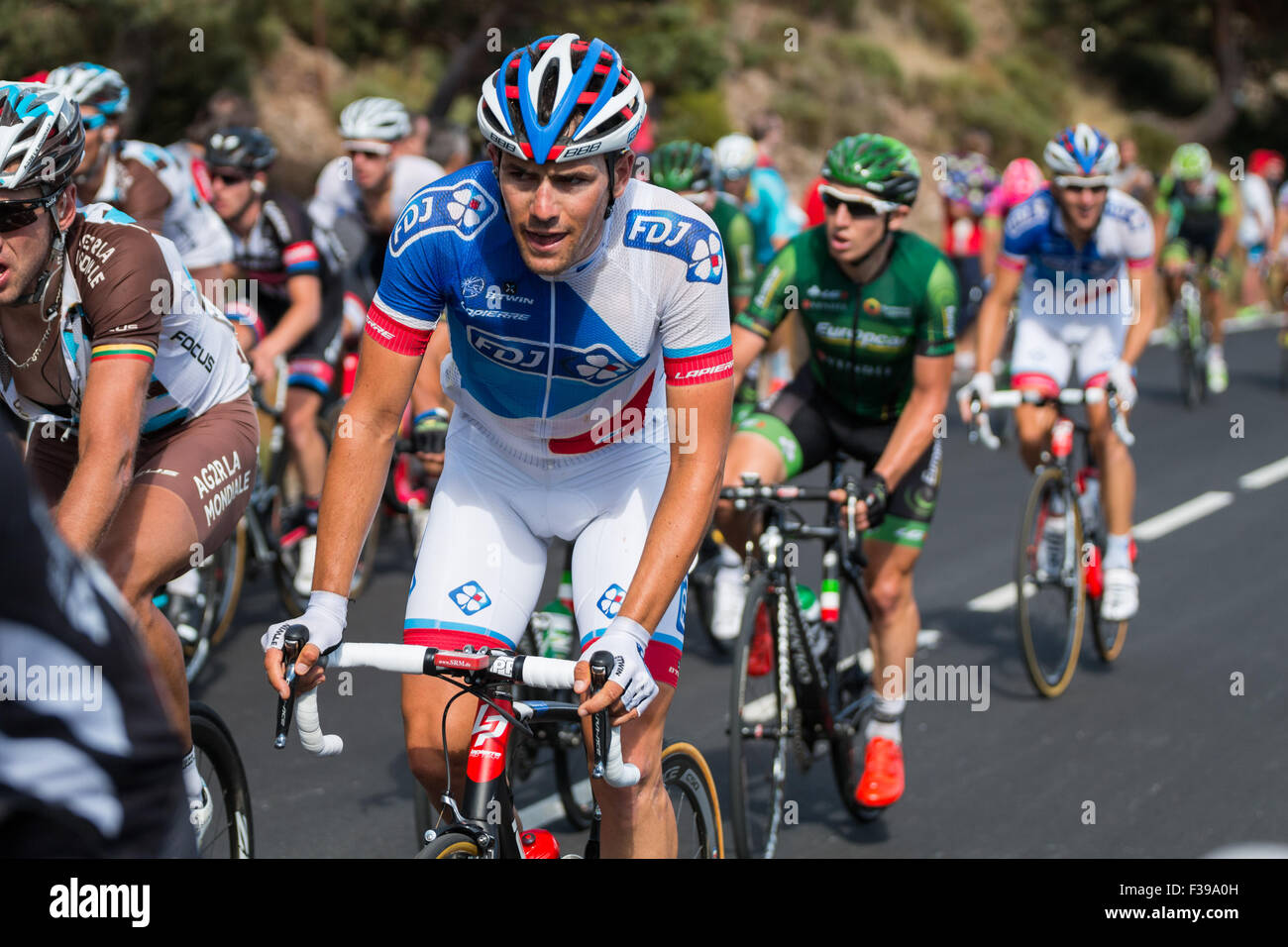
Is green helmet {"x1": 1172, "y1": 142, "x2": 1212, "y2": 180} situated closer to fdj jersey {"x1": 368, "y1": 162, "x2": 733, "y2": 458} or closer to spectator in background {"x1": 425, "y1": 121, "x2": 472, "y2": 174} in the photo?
spectator in background {"x1": 425, "y1": 121, "x2": 472, "y2": 174}

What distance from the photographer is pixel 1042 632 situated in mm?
7340

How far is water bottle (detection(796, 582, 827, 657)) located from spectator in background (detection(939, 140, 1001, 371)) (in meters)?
9.63

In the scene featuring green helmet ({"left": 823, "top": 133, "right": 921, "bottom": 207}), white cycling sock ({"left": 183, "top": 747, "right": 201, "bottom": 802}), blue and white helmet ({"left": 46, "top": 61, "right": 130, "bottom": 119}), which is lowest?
white cycling sock ({"left": 183, "top": 747, "right": 201, "bottom": 802})

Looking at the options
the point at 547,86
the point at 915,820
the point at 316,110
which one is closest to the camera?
the point at 547,86

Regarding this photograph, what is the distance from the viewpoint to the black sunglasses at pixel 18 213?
3619mm

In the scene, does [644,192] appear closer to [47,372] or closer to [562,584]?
[47,372]

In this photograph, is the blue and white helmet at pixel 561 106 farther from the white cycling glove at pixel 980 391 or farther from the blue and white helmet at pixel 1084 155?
the blue and white helmet at pixel 1084 155

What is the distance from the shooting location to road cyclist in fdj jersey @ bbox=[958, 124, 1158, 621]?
24.3 ft

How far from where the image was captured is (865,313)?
18.8 ft

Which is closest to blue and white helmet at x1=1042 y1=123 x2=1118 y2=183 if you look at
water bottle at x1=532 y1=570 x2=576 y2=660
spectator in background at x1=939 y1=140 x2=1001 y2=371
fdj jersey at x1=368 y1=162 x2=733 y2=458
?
water bottle at x1=532 y1=570 x2=576 y2=660

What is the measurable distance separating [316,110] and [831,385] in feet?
64.1

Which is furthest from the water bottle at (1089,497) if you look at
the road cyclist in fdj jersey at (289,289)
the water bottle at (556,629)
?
the road cyclist in fdj jersey at (289,289)

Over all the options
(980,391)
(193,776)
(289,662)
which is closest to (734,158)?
(980,391)
